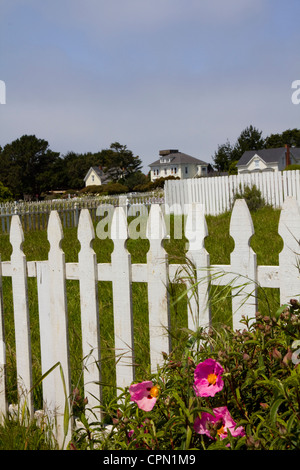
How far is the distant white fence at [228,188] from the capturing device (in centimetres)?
1766

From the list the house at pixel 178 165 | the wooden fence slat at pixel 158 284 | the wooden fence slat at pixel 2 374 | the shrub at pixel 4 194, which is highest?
the house at pixel 178 165

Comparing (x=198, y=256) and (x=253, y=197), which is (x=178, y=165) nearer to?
(x=253, y=197)

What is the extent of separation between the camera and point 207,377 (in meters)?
1.61

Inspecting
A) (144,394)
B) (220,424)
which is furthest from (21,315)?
(220,424)

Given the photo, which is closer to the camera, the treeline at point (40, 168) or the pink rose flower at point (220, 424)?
the pink rose flower at point (220, 424)

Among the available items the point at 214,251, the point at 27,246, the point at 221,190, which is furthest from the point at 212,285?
the point at 221,190

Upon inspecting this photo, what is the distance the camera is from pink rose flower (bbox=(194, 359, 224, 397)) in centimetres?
159

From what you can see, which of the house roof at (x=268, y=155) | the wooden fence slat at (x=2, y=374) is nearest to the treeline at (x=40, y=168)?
the house roof at (x=268, y=155)

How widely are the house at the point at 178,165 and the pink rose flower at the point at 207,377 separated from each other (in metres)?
88.9

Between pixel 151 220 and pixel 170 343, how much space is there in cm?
57

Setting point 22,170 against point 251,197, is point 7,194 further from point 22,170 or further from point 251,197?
point 22,170

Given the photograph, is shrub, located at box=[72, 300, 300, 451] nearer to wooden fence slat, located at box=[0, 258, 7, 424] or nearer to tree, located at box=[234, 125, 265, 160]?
wooden fence slat, located at box=[0, 258, 7, 424]

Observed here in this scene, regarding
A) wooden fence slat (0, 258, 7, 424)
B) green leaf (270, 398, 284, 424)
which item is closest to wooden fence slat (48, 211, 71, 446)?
wooden fence slat (0, 258, 7, 424)

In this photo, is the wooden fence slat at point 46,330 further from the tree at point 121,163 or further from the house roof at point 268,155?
the tree at point 121,163
